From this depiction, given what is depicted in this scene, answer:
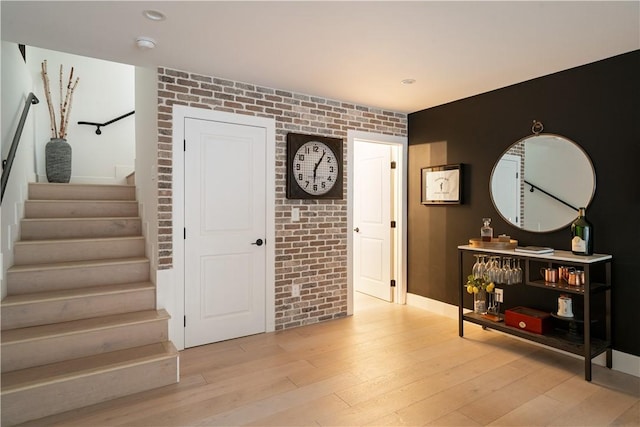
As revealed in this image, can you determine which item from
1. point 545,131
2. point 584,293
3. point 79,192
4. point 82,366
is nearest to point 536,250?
point 584,293

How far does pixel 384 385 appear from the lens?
261 cm

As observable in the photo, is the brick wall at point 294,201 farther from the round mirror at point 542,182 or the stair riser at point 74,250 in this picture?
the round mirror at point 542,182

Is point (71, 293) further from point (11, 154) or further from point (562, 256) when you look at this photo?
point (562, 256)

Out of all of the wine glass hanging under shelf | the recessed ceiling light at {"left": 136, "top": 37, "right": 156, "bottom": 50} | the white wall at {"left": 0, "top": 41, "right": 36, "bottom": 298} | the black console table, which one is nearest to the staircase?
the white wall at {"left": 0, "top": 41, "right": 36, "bottom": 298}

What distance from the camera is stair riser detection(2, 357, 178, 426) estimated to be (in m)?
2.16

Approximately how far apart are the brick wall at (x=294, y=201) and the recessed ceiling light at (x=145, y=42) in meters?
0.51

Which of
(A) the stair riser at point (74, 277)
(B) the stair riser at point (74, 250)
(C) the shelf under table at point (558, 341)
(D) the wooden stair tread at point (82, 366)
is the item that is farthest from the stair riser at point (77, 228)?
(C) the shelf under table at point (558, 341)

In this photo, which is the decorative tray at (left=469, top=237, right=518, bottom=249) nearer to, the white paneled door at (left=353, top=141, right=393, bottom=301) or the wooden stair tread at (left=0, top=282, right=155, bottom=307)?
the white paneled door at (left=353, top=141, right=393, bottom=301)

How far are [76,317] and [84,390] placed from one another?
2.24ft

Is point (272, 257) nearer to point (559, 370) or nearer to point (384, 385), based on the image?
point (384, 385)

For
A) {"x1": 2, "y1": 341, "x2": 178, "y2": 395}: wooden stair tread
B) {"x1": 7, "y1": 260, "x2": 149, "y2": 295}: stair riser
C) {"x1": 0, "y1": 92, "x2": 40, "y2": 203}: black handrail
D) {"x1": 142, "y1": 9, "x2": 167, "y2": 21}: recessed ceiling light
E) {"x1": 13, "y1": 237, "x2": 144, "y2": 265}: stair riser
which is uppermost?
{"x1": 142, "y1": 9, "x2": 167, "y2": 21}: recessed ceiling light

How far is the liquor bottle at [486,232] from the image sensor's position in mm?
3465

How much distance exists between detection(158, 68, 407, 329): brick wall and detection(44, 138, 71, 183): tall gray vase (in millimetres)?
2271

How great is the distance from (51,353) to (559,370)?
12.5ft
